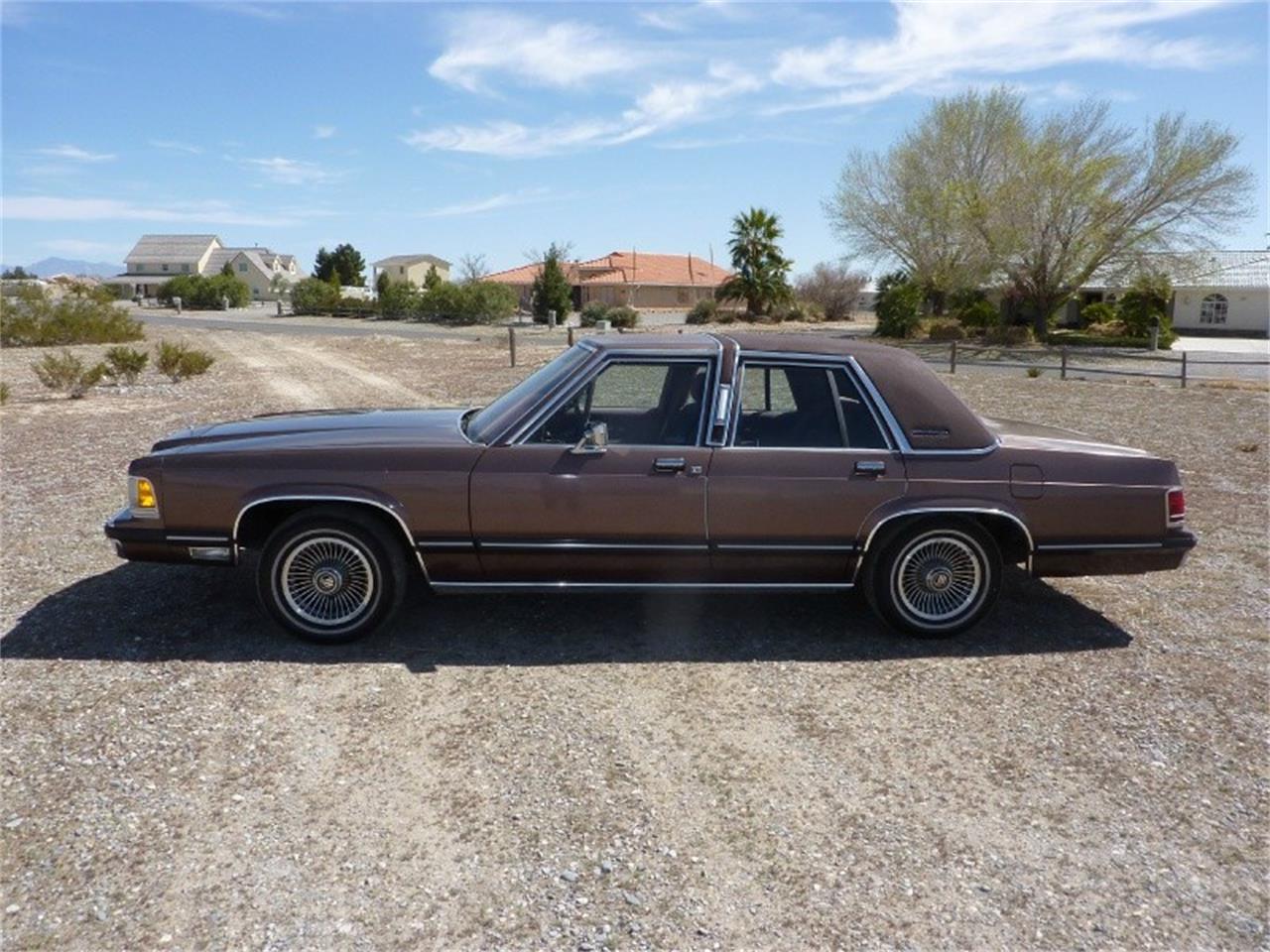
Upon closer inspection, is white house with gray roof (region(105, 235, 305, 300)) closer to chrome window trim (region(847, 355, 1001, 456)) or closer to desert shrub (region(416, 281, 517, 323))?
desert shrub (region(416, 281, 517, 323))

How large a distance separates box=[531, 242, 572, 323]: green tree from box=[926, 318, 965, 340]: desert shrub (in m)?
18.8

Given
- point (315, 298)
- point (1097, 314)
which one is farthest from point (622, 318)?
point (315, 298)

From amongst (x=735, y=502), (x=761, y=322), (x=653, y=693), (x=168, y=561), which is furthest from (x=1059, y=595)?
(x=761, y=322)

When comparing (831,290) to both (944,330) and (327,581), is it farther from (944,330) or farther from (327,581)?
(327,581)

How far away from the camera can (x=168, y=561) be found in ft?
16.3

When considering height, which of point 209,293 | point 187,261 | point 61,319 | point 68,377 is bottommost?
point 68,377

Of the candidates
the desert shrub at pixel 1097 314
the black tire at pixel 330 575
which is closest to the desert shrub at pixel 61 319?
the black tire at pixel 330 575

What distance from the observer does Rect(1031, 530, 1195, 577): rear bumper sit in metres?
5.06

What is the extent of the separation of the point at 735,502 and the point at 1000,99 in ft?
156

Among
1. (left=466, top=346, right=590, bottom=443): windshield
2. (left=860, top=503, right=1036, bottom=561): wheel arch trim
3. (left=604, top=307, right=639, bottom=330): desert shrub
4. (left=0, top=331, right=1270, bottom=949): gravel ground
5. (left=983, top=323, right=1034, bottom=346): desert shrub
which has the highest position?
(left=604, top=307, right=639, bottom=330): desert shrub

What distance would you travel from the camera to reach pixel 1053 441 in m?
5.34

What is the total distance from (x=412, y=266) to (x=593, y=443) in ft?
334

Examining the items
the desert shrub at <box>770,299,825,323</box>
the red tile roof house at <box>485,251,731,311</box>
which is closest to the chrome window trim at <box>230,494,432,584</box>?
the desert shrub at <box>770,299,825,323</box>

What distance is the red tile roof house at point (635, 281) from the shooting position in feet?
239
